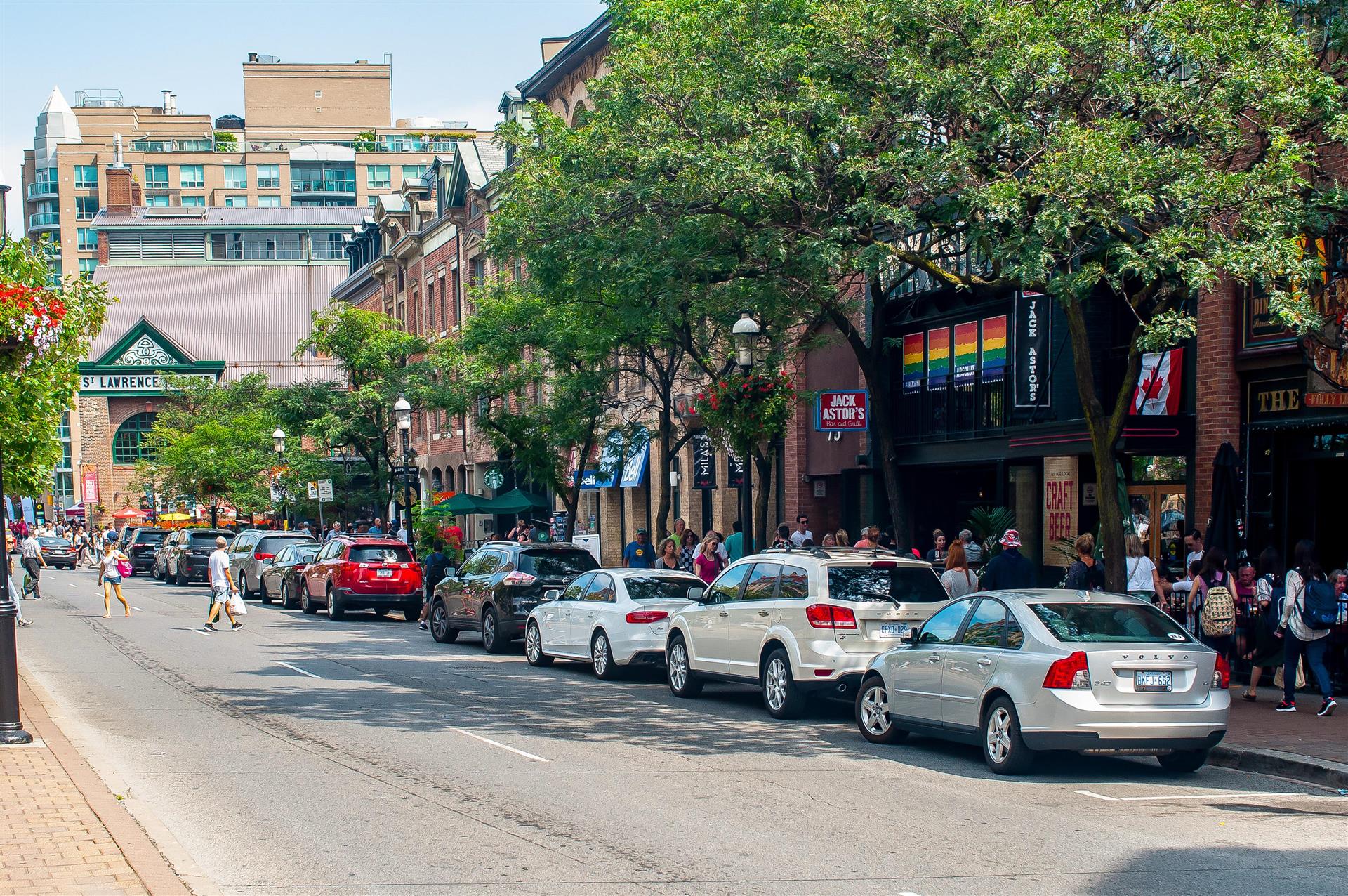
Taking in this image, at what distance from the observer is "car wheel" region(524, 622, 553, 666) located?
20.9 m

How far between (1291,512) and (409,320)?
45.9 m

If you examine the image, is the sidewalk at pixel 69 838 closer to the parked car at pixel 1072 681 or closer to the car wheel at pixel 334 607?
the parked car at pixel 1072 681

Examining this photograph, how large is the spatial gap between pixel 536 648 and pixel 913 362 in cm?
1046

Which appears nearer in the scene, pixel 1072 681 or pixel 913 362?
pixel 1072 681

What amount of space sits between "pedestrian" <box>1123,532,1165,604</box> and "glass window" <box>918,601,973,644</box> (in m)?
5.43

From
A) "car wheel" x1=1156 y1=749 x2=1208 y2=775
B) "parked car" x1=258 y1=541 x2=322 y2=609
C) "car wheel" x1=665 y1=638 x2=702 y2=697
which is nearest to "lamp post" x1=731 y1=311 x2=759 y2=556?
"car wheel" x1=665 y1=638 x2=702 y2=697

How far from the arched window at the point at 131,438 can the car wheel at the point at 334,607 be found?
70.5m

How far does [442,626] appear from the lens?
2498 cm

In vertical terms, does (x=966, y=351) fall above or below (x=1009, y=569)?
above

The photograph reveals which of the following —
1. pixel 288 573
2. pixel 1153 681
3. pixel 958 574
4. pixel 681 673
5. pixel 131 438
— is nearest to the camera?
pixel 1153 681

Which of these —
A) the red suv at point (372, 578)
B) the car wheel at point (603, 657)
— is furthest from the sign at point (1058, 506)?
Result: the red suv at point (372, 578)

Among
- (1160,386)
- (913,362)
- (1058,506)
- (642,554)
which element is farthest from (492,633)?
(1160,386)

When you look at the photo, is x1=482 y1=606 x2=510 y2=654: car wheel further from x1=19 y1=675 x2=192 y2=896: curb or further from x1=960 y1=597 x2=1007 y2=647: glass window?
x1=960 y1=597 x2=1007 y2=647: glass window

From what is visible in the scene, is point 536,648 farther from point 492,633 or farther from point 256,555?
point 256,555
